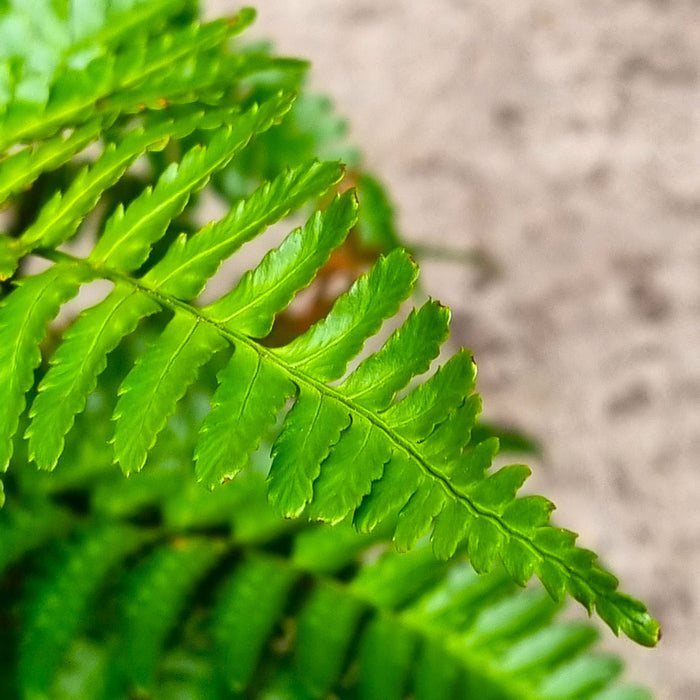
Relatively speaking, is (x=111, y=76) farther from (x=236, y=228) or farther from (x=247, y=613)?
(x=247, y=613)

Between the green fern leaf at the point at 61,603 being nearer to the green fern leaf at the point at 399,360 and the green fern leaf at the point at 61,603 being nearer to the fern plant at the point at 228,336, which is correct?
the fern plant at the point at 228,336

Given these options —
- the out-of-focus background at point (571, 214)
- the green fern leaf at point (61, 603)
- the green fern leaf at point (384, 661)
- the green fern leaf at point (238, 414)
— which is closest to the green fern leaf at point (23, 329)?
the green fern leaf at point (238, 414)

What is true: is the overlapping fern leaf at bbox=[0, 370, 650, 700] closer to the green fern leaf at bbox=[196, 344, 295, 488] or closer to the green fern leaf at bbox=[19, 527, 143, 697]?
the green fern leaf at bbox=[19, 527, 143, 697]

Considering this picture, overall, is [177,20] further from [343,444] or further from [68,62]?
[343,444]

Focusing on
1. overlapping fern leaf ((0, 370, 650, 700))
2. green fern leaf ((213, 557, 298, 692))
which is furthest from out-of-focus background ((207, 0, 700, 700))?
green fern leaf ((213, 557, 298, 692))

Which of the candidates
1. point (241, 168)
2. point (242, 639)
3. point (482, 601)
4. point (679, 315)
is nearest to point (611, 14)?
point (679, 315)
